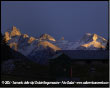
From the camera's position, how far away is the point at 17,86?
23.3 meters

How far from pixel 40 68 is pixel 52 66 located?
1072 cm

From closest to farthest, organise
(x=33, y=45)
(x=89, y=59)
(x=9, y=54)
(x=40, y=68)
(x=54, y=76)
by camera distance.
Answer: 1. (x=54, y=76)
2. (x=89, y=59)
3. (x=40, y=68)
4. (x=9, y=54)
5. (x=33, y=45)

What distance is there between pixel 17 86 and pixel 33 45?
94239 millimetres

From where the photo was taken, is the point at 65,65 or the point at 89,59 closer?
the point at 65,65

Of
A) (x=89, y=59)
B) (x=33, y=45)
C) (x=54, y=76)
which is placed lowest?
(x=54, y=76)

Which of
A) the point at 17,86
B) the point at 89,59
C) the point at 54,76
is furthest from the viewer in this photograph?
the point at 89,59

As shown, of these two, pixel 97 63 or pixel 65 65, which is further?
pixel 97 63

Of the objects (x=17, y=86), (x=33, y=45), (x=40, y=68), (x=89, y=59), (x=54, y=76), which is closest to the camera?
(x=17, y=86)

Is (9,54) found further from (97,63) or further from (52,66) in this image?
(97,63)

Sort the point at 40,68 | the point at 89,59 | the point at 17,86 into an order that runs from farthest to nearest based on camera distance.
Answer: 1. the point at 40,68
2. the point at 89,59
3. the point at 17,86

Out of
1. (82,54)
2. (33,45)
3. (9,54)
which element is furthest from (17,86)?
(33,45)

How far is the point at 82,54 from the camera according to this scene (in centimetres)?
4922

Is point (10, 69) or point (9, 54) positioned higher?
point (9, 54)

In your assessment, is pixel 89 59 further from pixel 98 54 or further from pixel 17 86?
pixel 17 86
